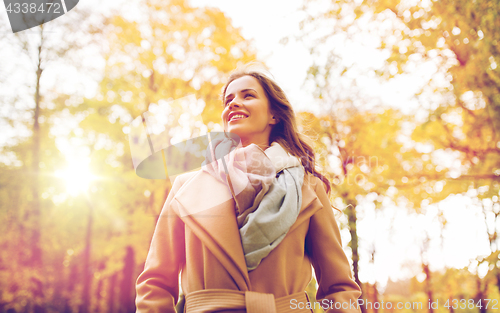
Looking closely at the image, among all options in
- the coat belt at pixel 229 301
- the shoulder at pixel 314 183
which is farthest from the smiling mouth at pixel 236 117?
the coat belt at pixel 229 301

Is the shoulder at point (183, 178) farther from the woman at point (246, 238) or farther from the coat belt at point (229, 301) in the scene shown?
the coat belt at point (229, 301)

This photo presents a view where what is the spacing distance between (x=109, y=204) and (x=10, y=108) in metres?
3.08

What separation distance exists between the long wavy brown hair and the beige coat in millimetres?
331

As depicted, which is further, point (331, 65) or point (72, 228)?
point (72, 228)

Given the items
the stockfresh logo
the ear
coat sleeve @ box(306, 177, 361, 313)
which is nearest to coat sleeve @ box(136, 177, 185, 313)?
coat sleeve @ box(306, 177, 361, 313)

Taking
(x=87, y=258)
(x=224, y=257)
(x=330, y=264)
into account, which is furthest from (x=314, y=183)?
(x=87, y=258)

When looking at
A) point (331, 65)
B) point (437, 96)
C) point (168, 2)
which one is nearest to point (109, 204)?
point (168, 2)

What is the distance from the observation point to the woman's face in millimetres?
1776

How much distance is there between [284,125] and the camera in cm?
204

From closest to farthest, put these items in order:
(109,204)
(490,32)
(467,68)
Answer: (490,32) → (467,68) → (109,204)

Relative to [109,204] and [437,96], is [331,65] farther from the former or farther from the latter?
[109,204]

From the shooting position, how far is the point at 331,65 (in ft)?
17.2

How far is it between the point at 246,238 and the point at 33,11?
7.74 meters

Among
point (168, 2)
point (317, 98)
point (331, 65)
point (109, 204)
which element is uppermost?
point (168, 2)
